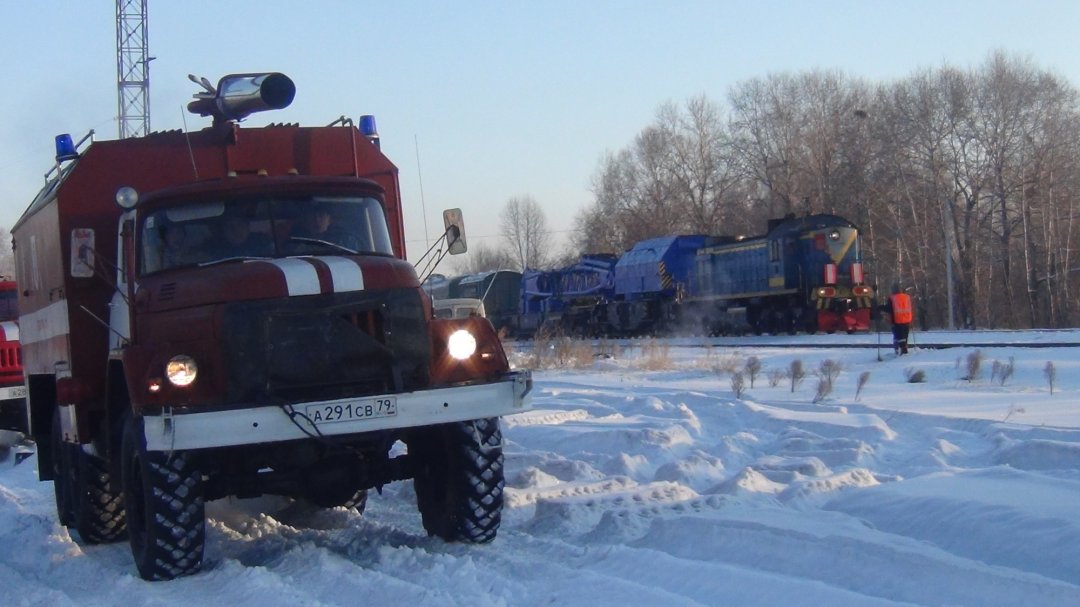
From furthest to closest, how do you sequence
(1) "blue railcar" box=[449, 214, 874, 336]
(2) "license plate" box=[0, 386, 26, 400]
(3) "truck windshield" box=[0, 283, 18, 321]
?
1. (1) "blue railcar" box=[449, 214, 874, 336]
2. (3) "truck windshield" box=[0, 283, 18, 321]
3. (2) "license plate" box=[0, 386, 26, 400]

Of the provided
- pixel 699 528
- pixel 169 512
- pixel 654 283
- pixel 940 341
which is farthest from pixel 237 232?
pixel 654 283

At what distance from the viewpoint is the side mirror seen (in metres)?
8.06

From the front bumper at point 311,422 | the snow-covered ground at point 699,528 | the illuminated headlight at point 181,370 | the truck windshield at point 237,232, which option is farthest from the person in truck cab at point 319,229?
the snow-covered ground at point 699,528

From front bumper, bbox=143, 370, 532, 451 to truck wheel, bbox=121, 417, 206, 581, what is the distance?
42cm

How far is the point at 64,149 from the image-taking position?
843 cm

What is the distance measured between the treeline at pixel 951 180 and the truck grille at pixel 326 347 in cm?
3859

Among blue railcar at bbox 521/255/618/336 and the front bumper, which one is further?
blue railcar at bbox 521/255/618/336

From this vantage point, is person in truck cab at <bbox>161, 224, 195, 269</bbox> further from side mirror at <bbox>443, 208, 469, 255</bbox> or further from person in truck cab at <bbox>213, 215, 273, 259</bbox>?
side mirror at <bbox>443, 208, 469, 255</bbox>

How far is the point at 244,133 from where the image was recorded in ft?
26.9

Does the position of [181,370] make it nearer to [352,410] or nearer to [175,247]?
[352,410]

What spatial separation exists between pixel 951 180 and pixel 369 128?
48184mm

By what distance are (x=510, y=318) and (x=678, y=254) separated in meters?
10.9

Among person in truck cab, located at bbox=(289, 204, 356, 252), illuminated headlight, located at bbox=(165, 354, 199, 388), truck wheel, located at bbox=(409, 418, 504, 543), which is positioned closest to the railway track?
truck wheel, located at bbox=(409, 418, 504, 543)

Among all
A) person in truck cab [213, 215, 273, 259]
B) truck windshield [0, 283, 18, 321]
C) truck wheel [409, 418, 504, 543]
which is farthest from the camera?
truck windshield [0, 283, 18, 321]
